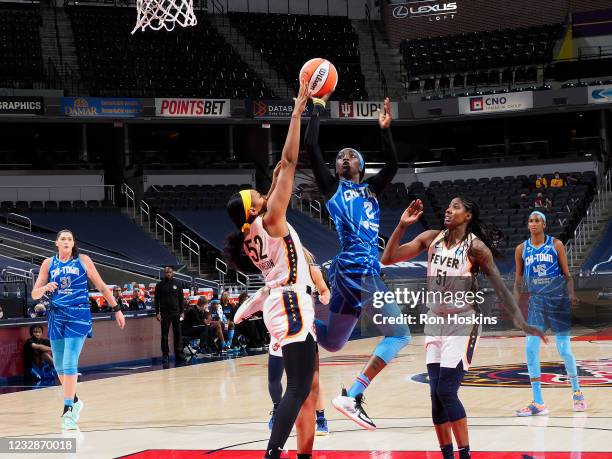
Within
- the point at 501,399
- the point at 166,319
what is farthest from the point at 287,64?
the point at 501,399

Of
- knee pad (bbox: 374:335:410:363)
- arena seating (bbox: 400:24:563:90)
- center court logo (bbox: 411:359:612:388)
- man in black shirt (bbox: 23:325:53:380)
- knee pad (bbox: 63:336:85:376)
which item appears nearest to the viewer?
knee pad (bbox: 374:335:410:363)

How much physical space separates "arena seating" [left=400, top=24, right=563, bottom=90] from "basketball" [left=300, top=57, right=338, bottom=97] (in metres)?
29.7

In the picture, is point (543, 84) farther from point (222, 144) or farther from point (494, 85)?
point (222, 144)

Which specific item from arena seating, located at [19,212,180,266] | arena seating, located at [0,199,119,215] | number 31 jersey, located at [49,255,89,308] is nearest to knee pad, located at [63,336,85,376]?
number 31 jersey, located at [49,255,89,308]

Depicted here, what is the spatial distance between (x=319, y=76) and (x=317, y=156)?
1.00 meters

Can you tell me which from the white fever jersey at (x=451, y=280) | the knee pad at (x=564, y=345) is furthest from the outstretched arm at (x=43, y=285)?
the knee pad at (x=564, y=345)

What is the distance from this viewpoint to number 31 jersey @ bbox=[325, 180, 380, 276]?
8.20 metres

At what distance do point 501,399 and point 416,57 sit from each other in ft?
90.1

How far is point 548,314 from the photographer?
11.0 metres

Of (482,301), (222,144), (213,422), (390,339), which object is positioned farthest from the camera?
(222,144)

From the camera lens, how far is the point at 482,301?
7234mm

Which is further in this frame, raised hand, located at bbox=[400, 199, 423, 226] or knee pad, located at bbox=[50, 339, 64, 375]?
knee pad, located at bbox=[50, 339, 64, 375]

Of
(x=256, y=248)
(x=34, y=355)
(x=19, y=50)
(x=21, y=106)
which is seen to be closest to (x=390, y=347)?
(x=256, y=248)

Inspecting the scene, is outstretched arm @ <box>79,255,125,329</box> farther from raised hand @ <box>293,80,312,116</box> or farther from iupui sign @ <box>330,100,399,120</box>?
iupui sign @ <box>330,100,399,120</box>
